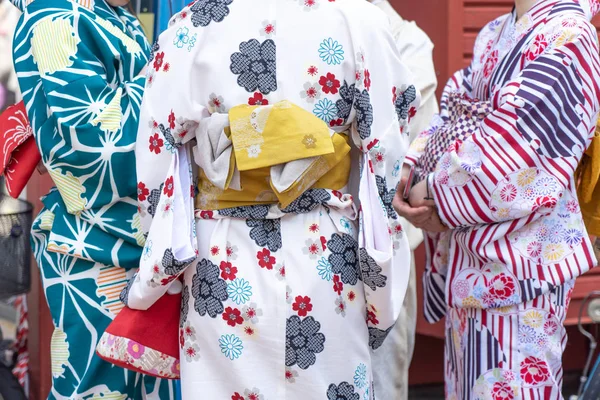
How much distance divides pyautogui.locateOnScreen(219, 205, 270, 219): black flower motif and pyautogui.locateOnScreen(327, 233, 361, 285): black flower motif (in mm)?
199

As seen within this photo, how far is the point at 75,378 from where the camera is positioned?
2789 millimetres

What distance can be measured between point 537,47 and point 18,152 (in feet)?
5.68

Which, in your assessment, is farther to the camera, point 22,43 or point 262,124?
point 22,43

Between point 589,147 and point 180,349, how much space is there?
1483mm

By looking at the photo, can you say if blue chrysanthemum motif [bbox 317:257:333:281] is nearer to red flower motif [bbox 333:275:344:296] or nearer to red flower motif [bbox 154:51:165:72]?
red flower motif [bbox 333:275:344:296]

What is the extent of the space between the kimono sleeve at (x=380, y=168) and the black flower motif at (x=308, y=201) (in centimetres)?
11

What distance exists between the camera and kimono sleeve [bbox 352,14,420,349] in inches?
93.2

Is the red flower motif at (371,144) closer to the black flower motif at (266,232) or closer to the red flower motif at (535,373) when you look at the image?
the black flower motif at (266,232)

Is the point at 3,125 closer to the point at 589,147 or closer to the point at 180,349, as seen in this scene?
the point at 180,349

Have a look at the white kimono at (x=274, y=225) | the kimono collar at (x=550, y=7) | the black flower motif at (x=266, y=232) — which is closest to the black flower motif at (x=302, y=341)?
the white kimono at (x=274, y=225)

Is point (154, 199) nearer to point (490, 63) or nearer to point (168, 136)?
point (168, 136)

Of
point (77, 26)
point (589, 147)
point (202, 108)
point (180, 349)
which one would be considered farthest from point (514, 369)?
point (77, 26)

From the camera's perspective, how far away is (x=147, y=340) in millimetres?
2465

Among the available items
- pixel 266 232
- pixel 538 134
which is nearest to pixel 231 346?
pixel 266 232
